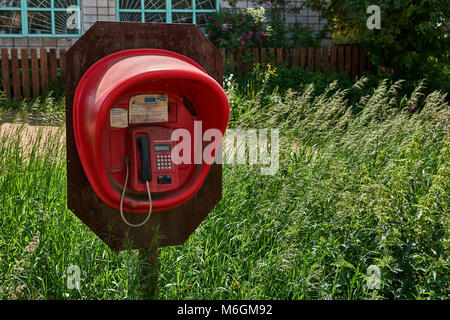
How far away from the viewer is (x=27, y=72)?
10.7m

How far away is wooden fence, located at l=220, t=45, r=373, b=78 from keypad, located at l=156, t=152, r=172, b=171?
A: 819 centimetres

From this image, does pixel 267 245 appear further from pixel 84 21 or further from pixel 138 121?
pixel 84 21

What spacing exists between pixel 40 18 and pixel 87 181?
10468 mm

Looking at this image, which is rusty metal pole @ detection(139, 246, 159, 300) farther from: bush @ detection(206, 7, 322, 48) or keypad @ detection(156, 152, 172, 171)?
bush @ detection(206, 7, 322, 48)

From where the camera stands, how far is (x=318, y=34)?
42.2 feet

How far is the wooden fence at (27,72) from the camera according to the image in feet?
34.9

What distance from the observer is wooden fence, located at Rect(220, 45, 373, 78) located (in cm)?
1098

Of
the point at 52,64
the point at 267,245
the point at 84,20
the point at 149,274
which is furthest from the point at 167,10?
the point at 149,274

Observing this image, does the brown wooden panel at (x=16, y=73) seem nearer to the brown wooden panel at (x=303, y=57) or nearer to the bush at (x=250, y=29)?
the bush at (x=250, y=29)

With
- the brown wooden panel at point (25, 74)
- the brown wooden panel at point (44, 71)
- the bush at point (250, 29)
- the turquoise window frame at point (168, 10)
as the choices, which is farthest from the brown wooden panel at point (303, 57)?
the brown wooden panel at point (25, 74)

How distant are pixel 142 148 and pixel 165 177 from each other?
211 millimetres

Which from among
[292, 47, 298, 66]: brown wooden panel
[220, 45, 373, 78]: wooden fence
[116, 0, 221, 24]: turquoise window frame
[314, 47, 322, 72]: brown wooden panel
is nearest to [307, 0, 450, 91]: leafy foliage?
[220, 45, 373, 78]: wooden fence
